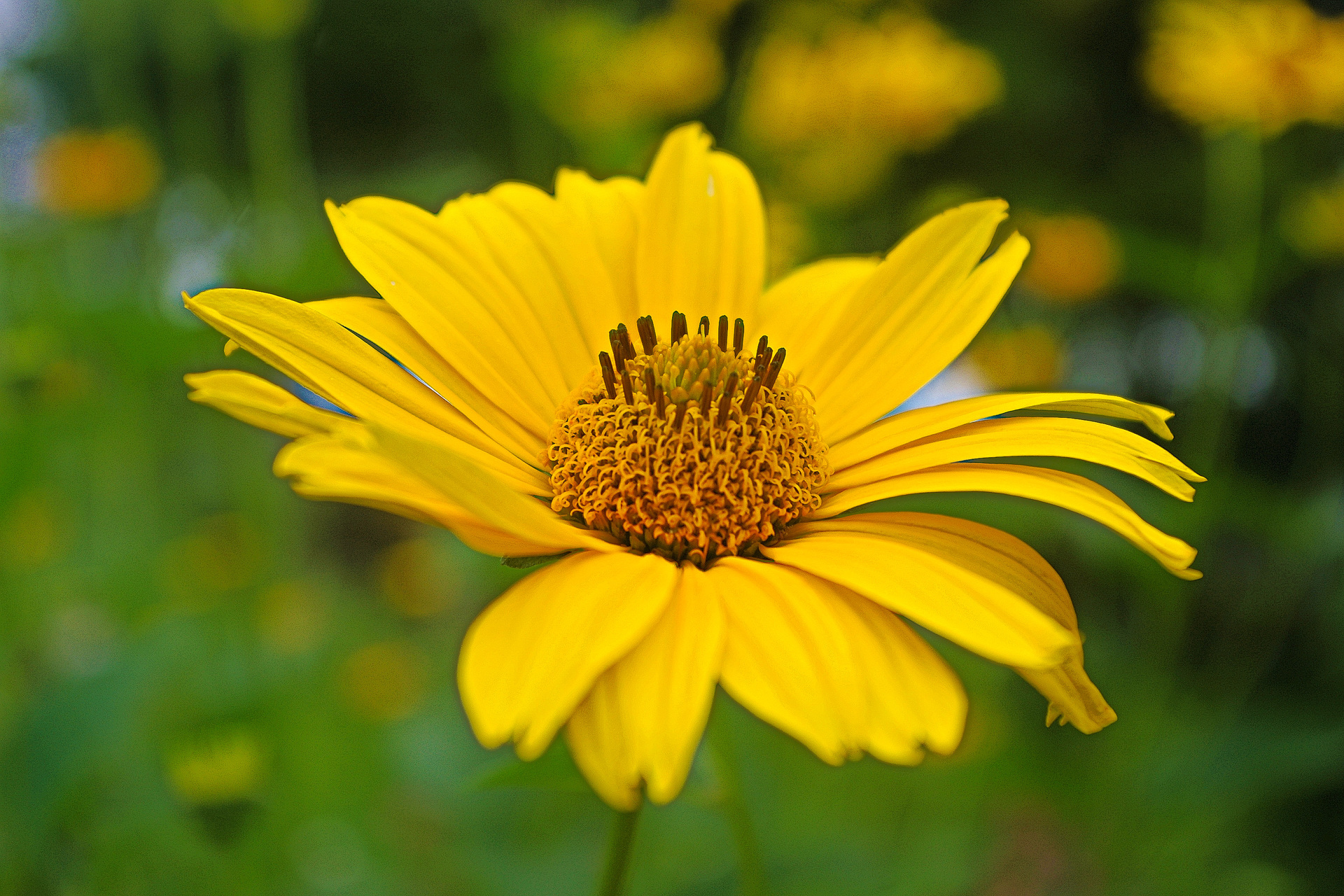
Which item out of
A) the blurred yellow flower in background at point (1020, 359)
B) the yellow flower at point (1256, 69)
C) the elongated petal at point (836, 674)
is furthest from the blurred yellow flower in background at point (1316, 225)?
the elongated petal at point (836, 674)

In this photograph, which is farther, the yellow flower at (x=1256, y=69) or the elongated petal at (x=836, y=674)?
the yellow flower at (x=1256, y=69)

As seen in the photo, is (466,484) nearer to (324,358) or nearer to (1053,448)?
(324,358)

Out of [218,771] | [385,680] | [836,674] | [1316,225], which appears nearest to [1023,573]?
[836,674]

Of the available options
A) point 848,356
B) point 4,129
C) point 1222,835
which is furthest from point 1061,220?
point 4,129

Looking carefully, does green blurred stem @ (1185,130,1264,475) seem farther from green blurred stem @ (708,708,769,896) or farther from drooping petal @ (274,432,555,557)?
drooping petal @ (274,432,555,557)

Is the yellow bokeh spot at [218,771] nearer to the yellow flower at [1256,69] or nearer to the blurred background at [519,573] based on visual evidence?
the blurred background at [519,573]

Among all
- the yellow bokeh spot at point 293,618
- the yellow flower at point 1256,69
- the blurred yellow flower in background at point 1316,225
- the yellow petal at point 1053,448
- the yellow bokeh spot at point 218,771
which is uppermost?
the yellow flower at point 1256,69

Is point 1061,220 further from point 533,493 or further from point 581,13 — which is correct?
point 533,493
